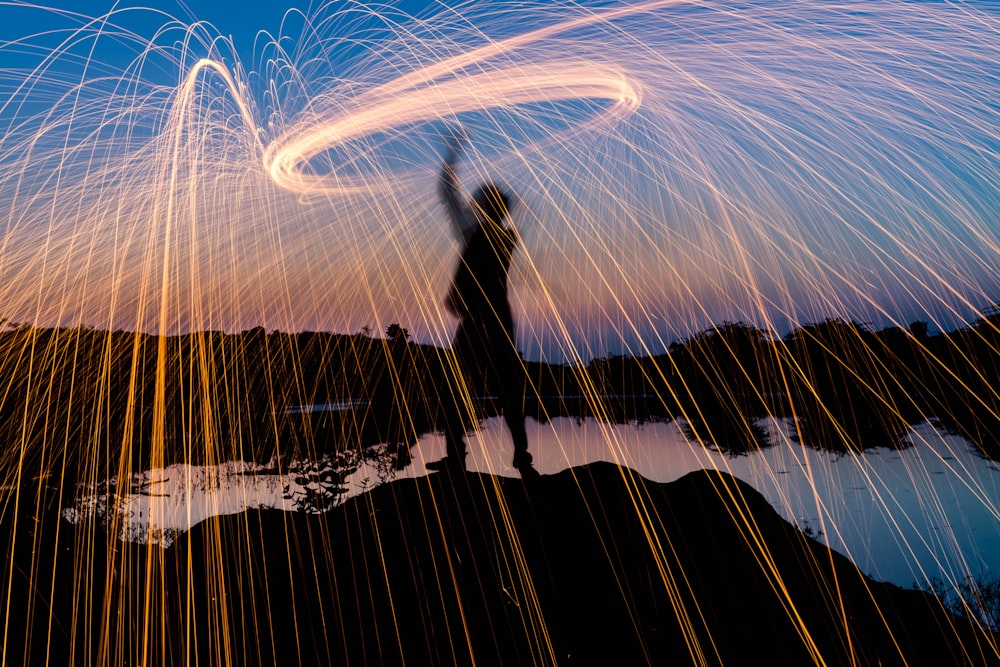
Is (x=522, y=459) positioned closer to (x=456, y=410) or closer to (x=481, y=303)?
(x=456, y=410)

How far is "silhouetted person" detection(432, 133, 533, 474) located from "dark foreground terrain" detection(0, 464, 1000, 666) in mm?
1051

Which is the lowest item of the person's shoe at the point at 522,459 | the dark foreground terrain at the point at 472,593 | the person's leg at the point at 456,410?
the dark foreground terrain at the point at 472,593

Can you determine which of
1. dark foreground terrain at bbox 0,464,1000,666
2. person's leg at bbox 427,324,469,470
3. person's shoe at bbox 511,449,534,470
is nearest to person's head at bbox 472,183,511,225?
person's leg at bbox 427,324,469,470

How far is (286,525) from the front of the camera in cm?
430

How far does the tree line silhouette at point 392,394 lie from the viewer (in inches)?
248

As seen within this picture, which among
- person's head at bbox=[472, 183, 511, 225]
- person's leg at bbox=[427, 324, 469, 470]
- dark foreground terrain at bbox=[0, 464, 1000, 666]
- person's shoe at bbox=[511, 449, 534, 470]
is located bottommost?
dark foreground terrain at bbox=[0, 464, 1000, 666]

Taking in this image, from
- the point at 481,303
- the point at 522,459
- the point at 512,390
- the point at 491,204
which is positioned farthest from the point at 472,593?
the point at 491,204

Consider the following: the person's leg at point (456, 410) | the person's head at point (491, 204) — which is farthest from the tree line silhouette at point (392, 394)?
the person's head at point (491, 204)

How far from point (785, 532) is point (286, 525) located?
3383mm

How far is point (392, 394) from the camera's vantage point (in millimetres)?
11039

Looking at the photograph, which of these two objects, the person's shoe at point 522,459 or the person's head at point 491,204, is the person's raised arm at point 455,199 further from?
the person's shoe at point 522,459

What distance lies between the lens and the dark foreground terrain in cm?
322

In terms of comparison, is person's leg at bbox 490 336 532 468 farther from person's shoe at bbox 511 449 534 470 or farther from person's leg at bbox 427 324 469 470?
person's leg at bbox 427 324 469 470

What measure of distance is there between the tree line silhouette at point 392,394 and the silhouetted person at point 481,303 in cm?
26
